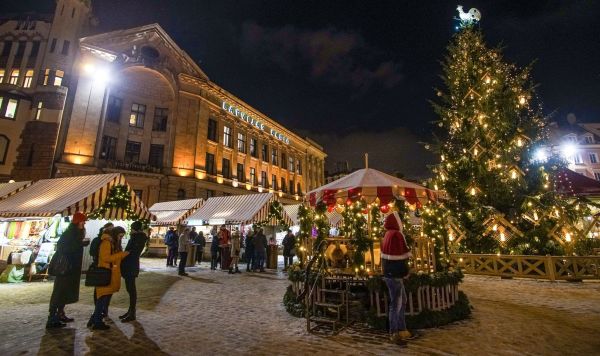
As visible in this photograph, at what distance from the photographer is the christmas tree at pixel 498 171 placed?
41.9ft

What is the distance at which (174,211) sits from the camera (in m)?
20.6

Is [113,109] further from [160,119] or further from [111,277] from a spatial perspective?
[111,277]

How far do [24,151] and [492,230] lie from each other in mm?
34935

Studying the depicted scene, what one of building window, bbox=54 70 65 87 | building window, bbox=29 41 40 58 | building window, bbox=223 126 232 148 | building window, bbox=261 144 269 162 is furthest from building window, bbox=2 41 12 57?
building window, bbox=261 144 269 162

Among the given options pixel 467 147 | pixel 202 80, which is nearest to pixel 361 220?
pixel 467 147

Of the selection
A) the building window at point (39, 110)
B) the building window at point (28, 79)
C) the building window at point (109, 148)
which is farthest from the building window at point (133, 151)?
the building window at point (28, 79)

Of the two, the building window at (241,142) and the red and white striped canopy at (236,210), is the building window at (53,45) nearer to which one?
the building window at (241,142)

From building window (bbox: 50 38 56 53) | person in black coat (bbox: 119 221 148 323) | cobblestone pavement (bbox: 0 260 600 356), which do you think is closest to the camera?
cobblestone pavement (bbox: 0 260 600 356)

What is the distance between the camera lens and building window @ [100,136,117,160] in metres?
26.7

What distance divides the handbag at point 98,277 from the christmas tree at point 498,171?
1332 centimetres

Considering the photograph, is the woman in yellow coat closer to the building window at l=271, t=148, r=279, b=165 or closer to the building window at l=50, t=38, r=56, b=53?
the building window at l=50, t=38, r=56, b=53

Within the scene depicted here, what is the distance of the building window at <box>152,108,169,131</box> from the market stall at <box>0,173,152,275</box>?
17.4m

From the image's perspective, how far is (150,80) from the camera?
99.9 feet

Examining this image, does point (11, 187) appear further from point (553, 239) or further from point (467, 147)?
point (553, 239)
